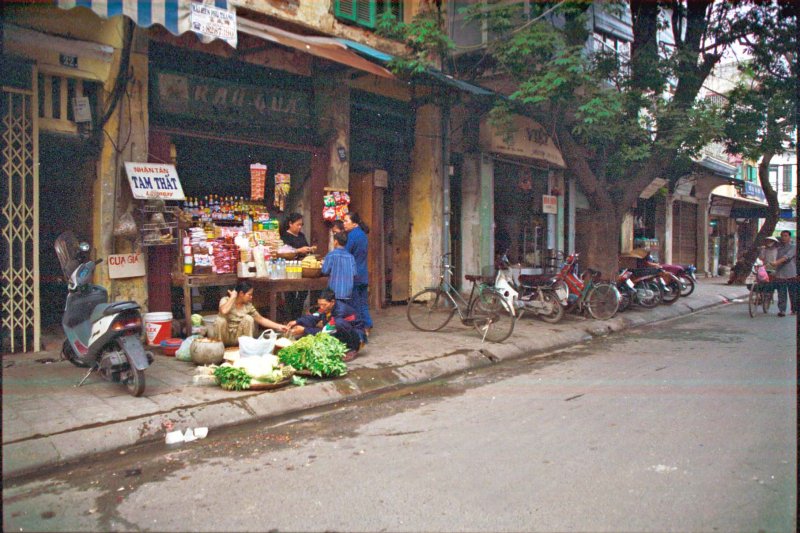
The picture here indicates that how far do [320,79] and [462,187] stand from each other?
4.79 meters

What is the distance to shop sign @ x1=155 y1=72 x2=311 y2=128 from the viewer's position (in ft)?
28.9

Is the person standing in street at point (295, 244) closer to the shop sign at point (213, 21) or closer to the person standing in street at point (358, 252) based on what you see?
the person standing in street at point (358, 252)

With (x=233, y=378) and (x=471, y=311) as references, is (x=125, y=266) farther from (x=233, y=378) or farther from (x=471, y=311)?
(x=471, y=311)

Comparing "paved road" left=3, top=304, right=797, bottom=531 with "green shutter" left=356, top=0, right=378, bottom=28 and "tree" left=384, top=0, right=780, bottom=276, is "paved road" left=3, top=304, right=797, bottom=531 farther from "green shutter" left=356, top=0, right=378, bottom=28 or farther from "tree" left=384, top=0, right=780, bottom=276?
"green shutter" left=356, top=0, right=378, bottom=28

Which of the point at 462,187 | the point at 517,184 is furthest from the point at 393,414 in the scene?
the point at 517,184

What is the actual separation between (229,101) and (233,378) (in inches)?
195

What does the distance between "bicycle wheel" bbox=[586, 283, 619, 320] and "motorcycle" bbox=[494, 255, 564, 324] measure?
2.68 ft

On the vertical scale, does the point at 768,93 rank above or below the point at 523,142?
above

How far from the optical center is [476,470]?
4223 mm

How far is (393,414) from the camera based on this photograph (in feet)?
19.3

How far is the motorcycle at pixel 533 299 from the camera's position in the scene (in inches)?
436

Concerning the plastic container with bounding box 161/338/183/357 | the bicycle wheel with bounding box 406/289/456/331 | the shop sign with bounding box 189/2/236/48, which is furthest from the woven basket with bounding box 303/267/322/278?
the shop sign with bounding box 189/2/236/48

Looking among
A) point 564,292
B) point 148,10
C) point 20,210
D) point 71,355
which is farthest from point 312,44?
point 564,292

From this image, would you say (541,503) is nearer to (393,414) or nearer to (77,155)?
(393,414)
